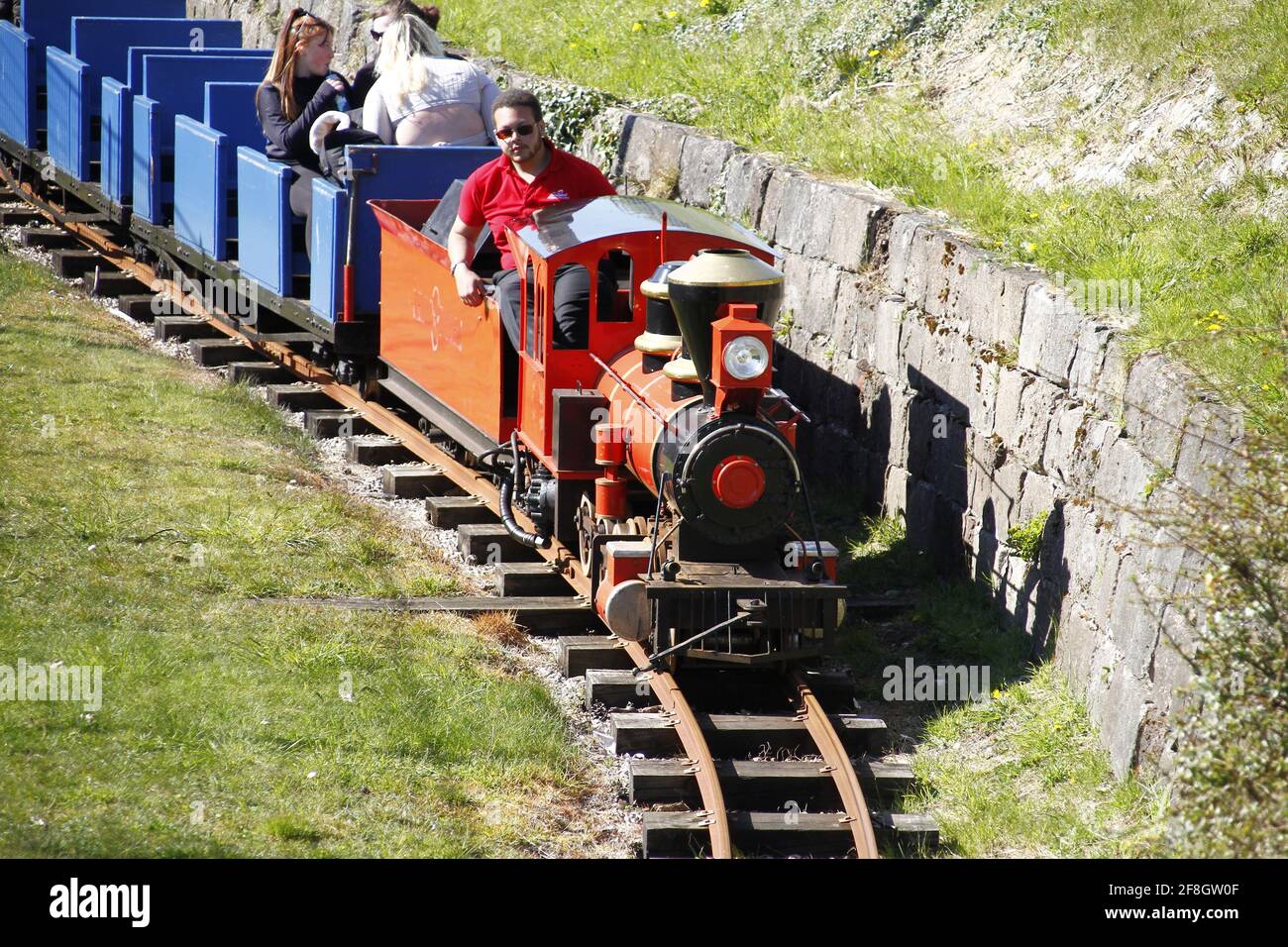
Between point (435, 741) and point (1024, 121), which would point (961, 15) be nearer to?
point (1024, 121)

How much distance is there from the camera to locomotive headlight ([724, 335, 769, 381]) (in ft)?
20.9

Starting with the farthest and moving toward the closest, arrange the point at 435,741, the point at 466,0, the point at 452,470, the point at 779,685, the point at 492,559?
1. the point at 466,0
2. the point at 452,470
3. the point at 492,559
4. the point at 779,685
5. the point at 435,741

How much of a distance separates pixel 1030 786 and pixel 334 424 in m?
5.80

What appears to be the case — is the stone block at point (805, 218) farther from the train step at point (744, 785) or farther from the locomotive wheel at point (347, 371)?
the train step at point (744, 785)

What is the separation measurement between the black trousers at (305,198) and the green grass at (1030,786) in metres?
5.65

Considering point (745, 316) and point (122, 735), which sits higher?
point (745, 316)

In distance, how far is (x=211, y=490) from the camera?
28.5 ft

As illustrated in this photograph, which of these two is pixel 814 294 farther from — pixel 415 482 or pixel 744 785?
pixel 744 785

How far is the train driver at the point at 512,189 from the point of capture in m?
7.88

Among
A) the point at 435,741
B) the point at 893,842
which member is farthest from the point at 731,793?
the point at 435,741

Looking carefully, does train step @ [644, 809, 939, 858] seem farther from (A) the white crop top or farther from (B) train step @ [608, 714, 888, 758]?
(A) the white crop top

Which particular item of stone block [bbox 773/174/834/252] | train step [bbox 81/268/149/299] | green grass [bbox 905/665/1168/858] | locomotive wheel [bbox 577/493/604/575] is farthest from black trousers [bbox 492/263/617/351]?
train step [bbox 81/268/149/299]

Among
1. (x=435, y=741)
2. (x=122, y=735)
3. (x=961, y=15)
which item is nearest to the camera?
(x=122, y=735)

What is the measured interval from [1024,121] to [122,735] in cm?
673
